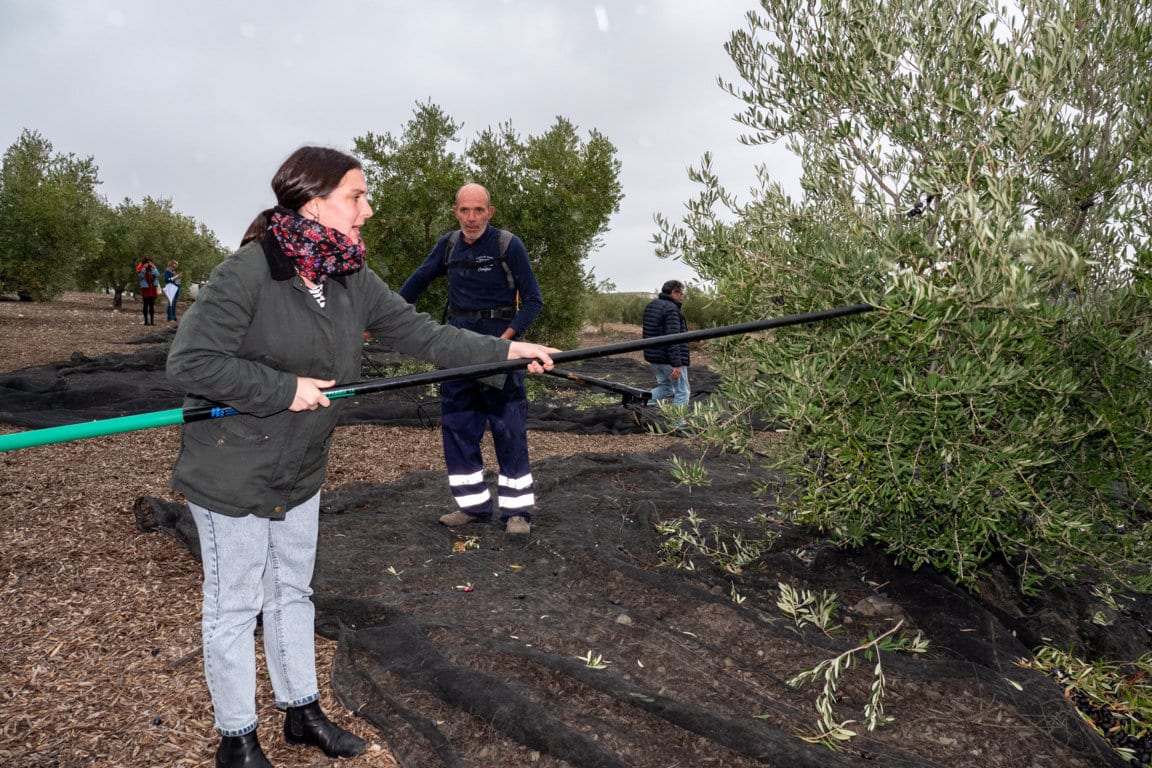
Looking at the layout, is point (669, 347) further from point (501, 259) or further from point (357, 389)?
point (357, 389)

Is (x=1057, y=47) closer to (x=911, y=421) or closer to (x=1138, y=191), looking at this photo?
(x=1138, y=191)

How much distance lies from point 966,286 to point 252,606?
3324 millimetres

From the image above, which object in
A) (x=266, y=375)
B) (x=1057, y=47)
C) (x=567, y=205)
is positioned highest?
(x=567, y=205)

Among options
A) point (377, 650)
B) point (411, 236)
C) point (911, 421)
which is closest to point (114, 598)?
point (377, 650)

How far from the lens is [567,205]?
16.1 metres

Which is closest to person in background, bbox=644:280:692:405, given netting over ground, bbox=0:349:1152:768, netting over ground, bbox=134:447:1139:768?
netting over ground, bbox=0:349:1152:768

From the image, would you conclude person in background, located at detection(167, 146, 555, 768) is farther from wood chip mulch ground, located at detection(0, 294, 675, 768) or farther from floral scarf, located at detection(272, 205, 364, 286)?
wood chip mulch ground, located at detection(0, 294, 675, 768)

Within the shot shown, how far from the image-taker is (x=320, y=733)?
11.1 ft

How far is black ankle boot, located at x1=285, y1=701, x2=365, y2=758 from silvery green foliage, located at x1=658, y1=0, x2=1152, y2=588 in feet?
8.19

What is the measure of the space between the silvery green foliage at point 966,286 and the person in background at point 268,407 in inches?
87.3

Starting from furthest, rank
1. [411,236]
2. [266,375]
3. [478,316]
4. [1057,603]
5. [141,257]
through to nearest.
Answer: [141,257] → [411,236] → [478,316] → [1057,603] → [266,375]

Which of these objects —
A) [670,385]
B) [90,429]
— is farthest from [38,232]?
[90,429]

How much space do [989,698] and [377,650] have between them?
9.73ft

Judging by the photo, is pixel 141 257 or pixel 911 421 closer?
pixel 911 421
